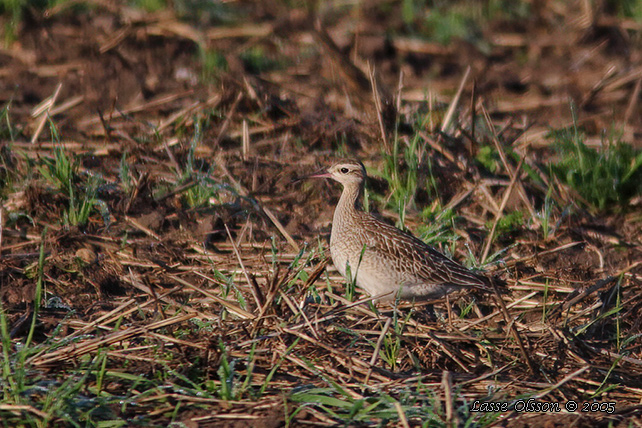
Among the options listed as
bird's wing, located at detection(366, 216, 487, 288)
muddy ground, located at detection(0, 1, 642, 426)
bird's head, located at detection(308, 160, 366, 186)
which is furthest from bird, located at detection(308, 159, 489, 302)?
bird's head, located at detection(308, 160, 366, 186)

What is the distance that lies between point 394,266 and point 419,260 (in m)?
0.18

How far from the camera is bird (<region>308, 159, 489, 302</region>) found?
601 cm

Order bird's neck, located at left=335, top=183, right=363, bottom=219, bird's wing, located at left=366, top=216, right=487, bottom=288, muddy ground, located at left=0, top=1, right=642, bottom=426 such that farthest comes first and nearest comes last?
bird's neck, located at left=335, top=183, right=363, bottom=219 < bird's wing, located at left=366, top=216, right=487, bottom=288 < muddy ground, located at left=0, top=1, right=642, bottom=426

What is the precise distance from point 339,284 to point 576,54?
611 cm

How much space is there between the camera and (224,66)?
9.88 metres

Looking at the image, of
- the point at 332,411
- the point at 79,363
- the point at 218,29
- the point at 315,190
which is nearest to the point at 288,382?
the point at 332,411

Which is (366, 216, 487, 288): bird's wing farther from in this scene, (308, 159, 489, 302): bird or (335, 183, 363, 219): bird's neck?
(335, 183, 363, 219): bird's neck

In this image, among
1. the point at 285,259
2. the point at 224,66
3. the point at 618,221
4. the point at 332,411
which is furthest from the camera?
the point at 224,66

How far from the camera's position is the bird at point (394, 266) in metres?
6.01

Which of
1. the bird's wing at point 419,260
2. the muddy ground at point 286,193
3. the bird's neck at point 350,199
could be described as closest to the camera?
the muddy ground at point 286,193

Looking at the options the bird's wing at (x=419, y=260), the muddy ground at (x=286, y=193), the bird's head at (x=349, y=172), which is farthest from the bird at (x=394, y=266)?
the bird's head at (x=349, y=172)

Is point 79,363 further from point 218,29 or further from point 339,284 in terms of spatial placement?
point 218,29

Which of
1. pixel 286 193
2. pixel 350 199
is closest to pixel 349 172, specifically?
pixel 350 199

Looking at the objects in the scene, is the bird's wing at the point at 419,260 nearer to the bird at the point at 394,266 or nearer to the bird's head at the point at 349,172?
the bird at the point at 394,266
